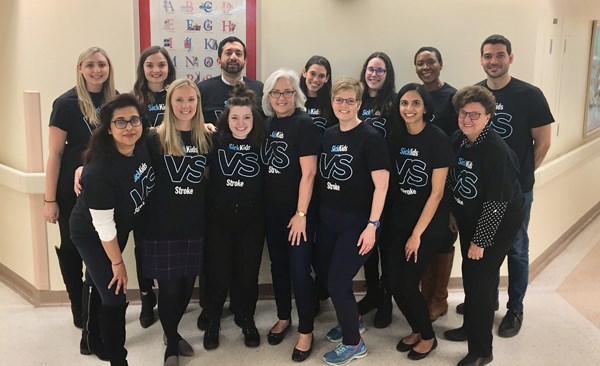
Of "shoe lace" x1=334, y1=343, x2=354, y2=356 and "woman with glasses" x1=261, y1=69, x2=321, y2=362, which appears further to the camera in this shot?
"shoe lace" x1=334, y1=343, x2=354, y2=356

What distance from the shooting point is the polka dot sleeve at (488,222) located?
2529 mm

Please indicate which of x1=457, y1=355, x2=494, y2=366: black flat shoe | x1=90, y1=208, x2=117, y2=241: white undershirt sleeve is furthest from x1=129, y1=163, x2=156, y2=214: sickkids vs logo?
x1=457, y1=355, x2=494, y2=366: black flat shoe

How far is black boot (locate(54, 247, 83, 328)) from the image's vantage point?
9.84ft

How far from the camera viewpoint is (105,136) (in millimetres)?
2301

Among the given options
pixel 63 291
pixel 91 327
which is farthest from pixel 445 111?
pixel 63 291

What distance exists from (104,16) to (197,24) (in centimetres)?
54

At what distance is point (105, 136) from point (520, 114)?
7.15 feet

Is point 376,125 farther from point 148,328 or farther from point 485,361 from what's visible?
point 148,328

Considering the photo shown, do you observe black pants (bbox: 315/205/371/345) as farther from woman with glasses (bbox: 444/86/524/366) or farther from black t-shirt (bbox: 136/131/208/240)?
black t-shirt (bbox: 136/131/208/240)

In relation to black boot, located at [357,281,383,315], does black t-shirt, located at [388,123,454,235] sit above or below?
above

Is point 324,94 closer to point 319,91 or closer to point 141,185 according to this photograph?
point 319,91

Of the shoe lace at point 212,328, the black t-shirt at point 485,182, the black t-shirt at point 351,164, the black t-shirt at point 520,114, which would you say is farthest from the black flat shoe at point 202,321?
the black t-shirt at point 520,114

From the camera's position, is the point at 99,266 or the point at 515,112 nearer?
the point at 99,266

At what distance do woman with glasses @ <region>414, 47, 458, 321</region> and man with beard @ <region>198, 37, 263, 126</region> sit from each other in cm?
100
